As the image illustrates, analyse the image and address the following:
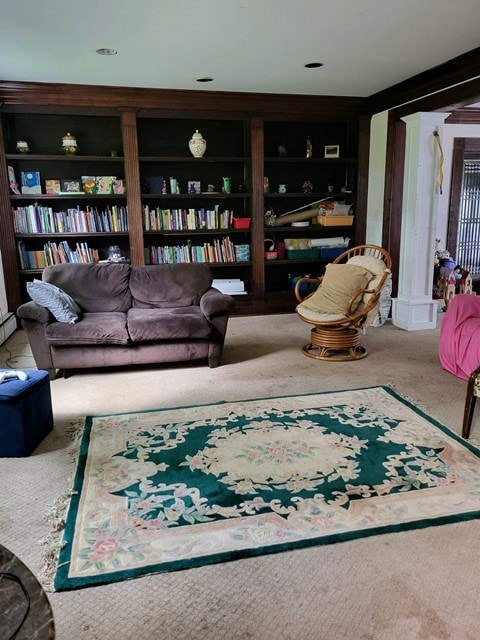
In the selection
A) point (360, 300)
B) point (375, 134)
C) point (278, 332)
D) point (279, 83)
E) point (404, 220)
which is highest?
point (279, 83)

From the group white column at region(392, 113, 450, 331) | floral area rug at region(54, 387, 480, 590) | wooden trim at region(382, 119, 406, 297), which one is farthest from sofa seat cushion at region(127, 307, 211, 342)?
wooden trim at region(382, 119, 406, 297)

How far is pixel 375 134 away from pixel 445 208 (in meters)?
1.69

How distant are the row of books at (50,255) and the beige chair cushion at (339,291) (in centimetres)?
266

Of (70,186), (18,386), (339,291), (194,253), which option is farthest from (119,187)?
(18,386)

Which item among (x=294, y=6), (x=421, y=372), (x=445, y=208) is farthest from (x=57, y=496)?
(x=445, y=208)

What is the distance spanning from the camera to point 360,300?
4.25m

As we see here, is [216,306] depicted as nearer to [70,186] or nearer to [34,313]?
[34,313]

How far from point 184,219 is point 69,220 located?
1.26 meters

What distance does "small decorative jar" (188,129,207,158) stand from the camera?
5.52 meters

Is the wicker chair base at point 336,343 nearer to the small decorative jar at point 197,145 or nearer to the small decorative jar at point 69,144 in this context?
the small decorative jar at point 197,145

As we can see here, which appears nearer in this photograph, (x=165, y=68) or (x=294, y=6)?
(x=294, y=6)

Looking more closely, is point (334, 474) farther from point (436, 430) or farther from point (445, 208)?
point (445, 208)

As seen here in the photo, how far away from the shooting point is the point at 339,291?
14.0 ft

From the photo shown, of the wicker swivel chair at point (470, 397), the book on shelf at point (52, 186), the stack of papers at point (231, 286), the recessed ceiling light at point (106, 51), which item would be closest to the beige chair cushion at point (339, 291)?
the wicker swivel chair at point (470, 397)
